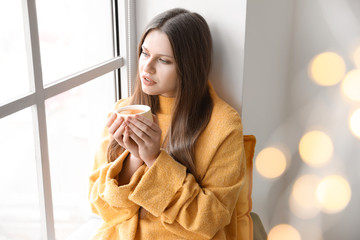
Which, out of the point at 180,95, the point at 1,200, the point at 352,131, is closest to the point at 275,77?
the point at 352,131

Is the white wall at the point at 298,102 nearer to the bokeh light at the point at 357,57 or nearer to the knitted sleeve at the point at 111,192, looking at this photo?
the bokeh light at the point at 357,57

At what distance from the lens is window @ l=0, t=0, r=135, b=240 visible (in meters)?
1.29

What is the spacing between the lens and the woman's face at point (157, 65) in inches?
57.2

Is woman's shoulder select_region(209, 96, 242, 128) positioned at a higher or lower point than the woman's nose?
lower

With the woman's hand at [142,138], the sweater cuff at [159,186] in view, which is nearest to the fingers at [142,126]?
the woman's hand at [142,138]

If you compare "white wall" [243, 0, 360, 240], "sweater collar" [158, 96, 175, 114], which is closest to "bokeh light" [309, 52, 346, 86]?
"white wall" [243, 0, 360, 240]

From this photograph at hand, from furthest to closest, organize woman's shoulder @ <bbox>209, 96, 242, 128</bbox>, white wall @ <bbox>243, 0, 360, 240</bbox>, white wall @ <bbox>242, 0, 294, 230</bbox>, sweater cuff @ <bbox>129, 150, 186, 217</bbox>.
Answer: white wall @ <bbox>243, 0, 360, 240</bbox>, white wall @ <bbox>242, 0, 294, 230</bbox>, woman's shoulder @ <bbox>209, 96, 242, 128</bbox>, sweater cuff @ <bbox>129, 150, 186, 217</bbox>

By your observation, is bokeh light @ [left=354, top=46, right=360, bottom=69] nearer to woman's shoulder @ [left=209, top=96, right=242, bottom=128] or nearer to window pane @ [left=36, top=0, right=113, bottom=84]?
woman's shoulder @ [left=209, top=96, right=242, bottom=128]

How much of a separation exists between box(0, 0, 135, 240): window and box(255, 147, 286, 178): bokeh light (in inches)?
28.2

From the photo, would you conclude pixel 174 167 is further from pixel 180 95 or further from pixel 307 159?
pixel 307 159

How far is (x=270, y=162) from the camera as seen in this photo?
7.09ft

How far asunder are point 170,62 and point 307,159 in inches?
40.3

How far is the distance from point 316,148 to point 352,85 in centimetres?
34

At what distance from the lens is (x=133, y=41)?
1.75 metres
